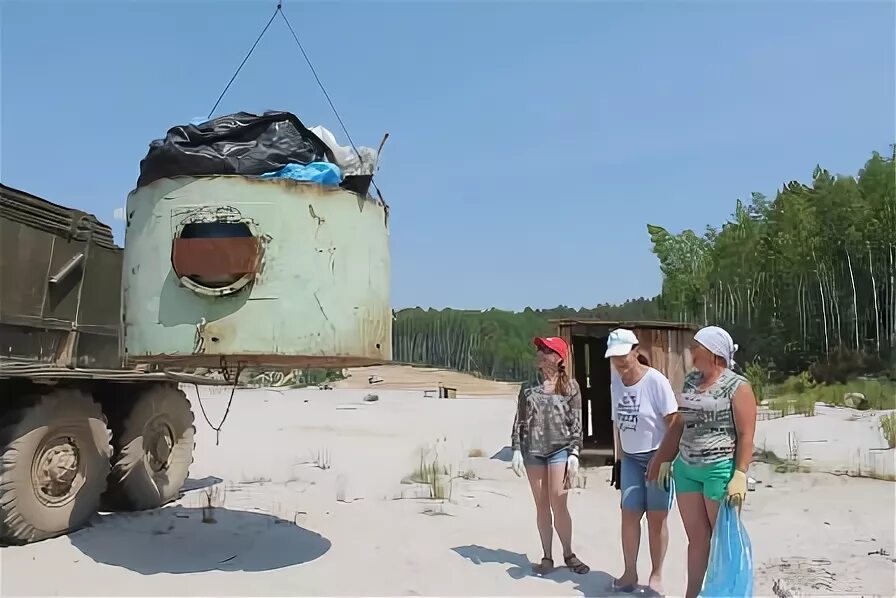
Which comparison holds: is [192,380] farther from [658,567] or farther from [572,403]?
[658,567]

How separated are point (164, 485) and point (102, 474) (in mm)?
1377

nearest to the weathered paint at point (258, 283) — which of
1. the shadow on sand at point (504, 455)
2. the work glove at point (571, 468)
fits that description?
the work glove at point (571, 468)

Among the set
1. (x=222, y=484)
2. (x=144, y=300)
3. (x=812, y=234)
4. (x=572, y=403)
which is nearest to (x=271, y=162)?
(x=144, y=300)

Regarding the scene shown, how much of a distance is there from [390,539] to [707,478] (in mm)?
3205

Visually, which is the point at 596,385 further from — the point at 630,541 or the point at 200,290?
the point at 200,290

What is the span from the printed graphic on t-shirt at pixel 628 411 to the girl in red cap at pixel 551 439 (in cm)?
42

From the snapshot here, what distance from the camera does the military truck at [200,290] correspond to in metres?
5.43

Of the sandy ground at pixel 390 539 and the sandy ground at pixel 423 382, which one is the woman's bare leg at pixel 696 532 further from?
the sandy ground at pixel 423 382

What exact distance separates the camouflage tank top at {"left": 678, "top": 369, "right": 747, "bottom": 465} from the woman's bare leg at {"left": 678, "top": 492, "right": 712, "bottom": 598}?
25 cm

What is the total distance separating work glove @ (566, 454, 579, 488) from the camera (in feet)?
19.2

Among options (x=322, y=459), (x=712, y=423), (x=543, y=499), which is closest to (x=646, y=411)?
(x=712, y=423)

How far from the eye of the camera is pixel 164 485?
845 cm

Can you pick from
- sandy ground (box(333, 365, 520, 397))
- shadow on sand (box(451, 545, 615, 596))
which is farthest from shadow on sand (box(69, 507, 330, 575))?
sandy ground (box(333, 365, 520, 397))

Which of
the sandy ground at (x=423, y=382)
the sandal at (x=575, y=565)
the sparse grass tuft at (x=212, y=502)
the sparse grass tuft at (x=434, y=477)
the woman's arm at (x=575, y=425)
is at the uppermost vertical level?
the sandy ground at (x=423, y=382)
